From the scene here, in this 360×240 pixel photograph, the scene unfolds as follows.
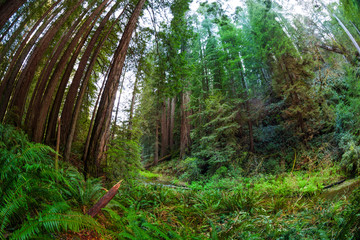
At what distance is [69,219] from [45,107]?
2.80m

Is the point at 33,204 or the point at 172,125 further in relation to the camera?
the point at 172,125

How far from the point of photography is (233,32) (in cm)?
1154

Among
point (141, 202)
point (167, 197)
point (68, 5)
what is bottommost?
point (167, 197)

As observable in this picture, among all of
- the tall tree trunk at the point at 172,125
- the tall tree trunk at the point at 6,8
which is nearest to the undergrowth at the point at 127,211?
the tall tree trunk at the point at 6,8

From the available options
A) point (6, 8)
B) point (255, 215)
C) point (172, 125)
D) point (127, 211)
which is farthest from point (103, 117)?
point (172, 125)

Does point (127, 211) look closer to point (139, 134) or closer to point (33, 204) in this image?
point (33, 204)

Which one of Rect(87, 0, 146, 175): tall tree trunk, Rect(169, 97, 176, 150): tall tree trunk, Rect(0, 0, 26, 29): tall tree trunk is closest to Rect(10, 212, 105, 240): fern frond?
Rect(87, 0, 146, 175): tall tree trunk

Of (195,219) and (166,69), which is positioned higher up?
(166,69)

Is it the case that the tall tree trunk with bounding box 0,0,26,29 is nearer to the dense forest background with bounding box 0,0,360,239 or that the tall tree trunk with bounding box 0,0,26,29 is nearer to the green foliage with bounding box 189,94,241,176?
the dense forest background with bounding box 0,0,360,239

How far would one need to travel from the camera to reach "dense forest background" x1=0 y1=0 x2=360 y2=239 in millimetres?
2014

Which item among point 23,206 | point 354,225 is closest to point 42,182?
point 23,206

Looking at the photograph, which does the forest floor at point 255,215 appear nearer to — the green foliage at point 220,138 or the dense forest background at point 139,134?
the dense forest background at point 139,134

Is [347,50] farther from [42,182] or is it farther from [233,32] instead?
[42,182]

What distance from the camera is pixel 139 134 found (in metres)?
7.52
